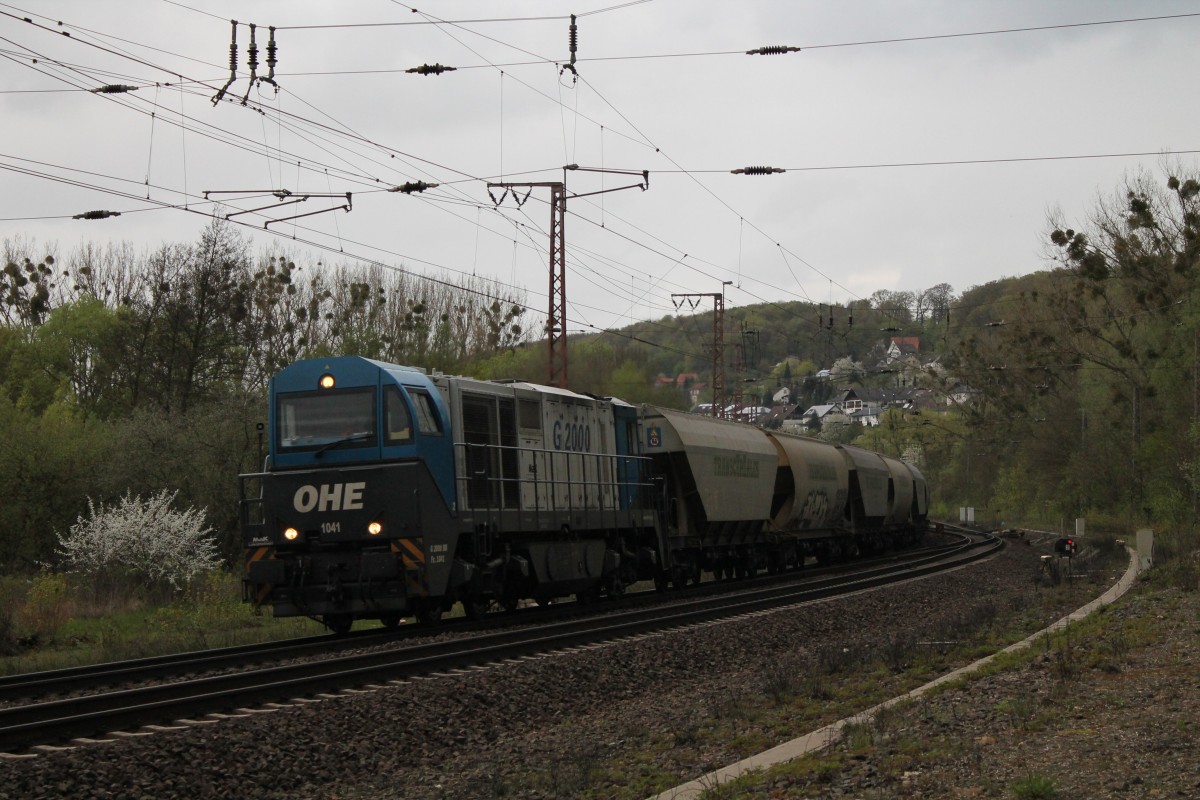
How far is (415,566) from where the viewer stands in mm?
15125

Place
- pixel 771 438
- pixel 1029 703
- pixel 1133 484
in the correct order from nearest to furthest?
1. pixel 1029 703
2. pixel 771 438
3. pixel 1133 484

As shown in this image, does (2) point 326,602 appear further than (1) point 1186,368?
No

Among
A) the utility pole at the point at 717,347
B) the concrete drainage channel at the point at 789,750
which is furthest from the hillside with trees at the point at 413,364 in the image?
the concrete drainage channel at the point at 789,750

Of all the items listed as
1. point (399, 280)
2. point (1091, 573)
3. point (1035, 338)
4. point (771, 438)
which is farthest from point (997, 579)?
point (399, 280)

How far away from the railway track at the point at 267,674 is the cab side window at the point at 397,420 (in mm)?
2714

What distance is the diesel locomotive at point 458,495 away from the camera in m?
15.4

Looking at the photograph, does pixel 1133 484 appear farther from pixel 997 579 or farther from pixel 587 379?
pixel 997 579

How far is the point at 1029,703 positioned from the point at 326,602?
9.20 metres

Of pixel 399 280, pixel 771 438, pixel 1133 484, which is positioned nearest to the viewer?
pixel 771 438

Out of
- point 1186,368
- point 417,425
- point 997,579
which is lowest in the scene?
point 997,579

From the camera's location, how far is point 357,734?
9.60 meters

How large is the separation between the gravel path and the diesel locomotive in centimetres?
306

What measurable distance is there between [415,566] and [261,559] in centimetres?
226

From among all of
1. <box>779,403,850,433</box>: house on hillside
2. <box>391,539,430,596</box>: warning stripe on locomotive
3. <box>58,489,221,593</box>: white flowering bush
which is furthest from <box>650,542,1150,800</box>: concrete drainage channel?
<box>779,403,850,433</box>: house on hillside
